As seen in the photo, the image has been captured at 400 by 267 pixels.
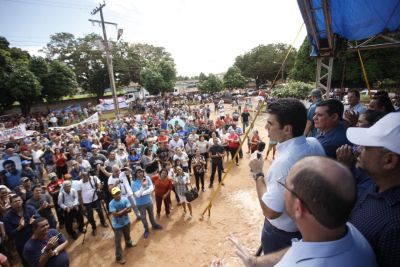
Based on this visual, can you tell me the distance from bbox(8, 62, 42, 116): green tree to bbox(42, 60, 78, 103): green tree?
7.00 ft

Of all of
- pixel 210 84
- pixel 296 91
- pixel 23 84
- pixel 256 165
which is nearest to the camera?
pixel 256 165

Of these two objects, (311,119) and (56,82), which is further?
(56,82)

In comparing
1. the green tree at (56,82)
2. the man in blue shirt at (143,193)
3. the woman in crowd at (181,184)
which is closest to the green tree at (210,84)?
the green tree at (56,82)

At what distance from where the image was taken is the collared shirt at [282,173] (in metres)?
1.75

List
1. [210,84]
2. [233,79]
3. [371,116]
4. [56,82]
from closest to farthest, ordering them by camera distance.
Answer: [371,116]
[56,82]
[210,84]
[233,79]

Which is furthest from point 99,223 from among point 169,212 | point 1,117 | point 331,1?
point 1,117

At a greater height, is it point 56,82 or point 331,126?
point 56,82

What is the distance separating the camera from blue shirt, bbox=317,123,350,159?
2.85 metres

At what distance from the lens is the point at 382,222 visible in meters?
1.23

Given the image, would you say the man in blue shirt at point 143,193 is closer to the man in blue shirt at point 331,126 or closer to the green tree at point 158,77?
the man in blue shirt at point 331,126

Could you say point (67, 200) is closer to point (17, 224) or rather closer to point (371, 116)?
point (17, 224)

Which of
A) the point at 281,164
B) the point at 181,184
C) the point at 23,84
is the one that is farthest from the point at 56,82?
the point at 281,164

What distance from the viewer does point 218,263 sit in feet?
5.77

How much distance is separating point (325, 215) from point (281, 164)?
0.84m
